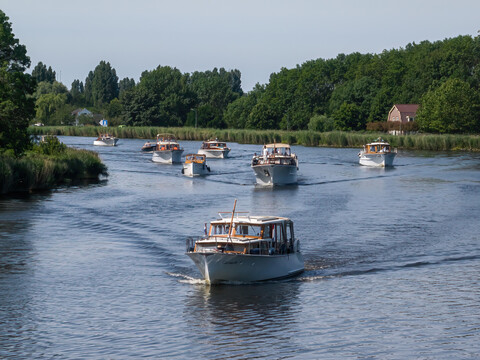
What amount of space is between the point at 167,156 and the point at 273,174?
36.1m

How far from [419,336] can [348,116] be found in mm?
157198

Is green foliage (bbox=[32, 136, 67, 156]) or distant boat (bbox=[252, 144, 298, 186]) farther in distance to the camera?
green foliage (bbox=[32, 136, 67, 156])

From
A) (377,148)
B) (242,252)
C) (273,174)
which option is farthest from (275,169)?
(242,252)

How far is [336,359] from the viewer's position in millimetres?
24734

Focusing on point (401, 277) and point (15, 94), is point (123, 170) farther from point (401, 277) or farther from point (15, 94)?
point (401, 277)

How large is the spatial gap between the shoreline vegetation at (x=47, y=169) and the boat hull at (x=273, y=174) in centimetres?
1750

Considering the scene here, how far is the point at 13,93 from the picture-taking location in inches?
2746

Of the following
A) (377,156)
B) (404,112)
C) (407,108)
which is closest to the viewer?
(377,156)

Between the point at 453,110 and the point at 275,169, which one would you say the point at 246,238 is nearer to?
the point at 275,169

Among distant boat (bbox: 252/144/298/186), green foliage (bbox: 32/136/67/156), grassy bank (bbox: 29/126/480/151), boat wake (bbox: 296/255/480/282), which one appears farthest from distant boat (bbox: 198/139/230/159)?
boat wake (bbox: 296/255/480/282)

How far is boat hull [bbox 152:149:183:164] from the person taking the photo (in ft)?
367

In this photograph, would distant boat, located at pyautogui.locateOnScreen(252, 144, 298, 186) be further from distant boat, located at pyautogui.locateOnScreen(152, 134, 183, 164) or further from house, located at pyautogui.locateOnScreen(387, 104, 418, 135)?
house, located at pyautogui.locateOnScreen(387, 104, 418, 135)

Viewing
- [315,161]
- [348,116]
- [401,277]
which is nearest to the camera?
[401,277]

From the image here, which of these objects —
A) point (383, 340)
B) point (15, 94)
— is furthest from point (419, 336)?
point (15, 94)
